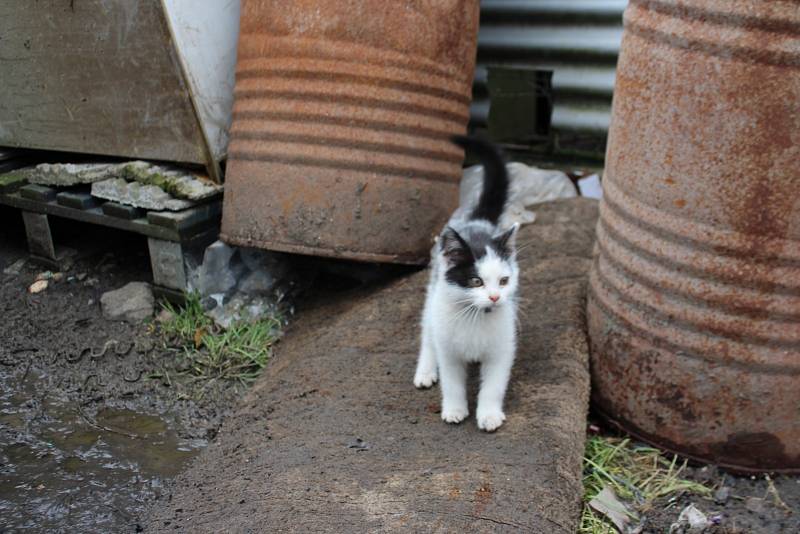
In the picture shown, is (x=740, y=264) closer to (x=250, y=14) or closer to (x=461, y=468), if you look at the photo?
A: (x=461, y=468)

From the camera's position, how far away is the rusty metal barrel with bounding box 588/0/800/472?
6.86ft

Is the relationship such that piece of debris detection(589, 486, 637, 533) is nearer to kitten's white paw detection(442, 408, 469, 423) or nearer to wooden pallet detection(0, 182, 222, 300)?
kitten's white paw detection(442, 408, 469, 423)

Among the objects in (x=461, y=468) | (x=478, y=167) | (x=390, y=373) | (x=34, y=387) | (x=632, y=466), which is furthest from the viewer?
(x=478, y=167)

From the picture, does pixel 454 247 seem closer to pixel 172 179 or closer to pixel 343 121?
pixel 343 121

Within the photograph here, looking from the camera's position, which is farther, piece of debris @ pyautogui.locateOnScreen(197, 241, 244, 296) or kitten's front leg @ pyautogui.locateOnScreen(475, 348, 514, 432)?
piece of debris @ pyautogui.locateOnScreen(197, 241, 244, 296)

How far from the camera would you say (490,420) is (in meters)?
2.36

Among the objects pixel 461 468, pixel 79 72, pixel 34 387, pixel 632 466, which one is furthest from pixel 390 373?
pixel 79 72

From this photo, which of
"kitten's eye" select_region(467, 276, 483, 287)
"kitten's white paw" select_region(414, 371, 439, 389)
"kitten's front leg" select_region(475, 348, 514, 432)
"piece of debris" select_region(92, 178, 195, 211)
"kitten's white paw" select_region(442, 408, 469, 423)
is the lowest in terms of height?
"kitten's white paw" select_region(414, 371, 439, 389)

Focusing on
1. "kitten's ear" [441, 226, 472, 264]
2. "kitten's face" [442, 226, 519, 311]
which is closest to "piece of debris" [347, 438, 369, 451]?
"kitten's face" [442, 226, 519, 311]

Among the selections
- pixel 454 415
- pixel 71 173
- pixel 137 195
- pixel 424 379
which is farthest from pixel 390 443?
pixel 71 173

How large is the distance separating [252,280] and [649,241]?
6.43ft

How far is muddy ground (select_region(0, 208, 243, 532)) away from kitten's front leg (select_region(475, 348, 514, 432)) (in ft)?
3.65

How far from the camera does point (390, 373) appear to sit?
280cm

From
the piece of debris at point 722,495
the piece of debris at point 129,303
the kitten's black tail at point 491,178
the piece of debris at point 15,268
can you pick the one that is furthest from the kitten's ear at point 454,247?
the piece of debris at point 15,268
